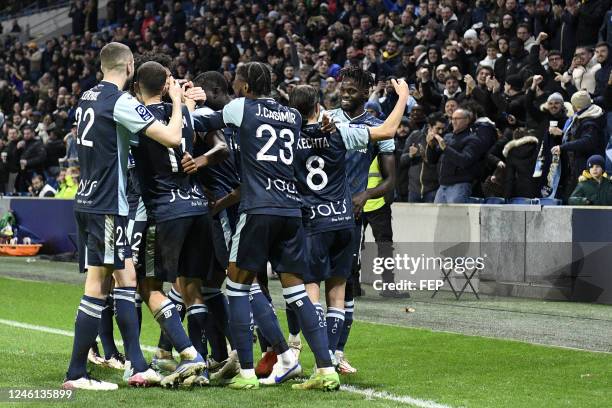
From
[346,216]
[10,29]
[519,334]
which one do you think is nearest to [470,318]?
[519,334]

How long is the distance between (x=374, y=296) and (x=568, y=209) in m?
2.66

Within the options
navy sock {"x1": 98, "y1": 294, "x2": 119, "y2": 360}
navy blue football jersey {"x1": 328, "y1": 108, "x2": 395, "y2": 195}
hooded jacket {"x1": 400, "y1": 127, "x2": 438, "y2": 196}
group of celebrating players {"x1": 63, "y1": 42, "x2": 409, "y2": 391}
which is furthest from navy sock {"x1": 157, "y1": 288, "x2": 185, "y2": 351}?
hooded jacket {"x1": 400, "y1": 127, "x2": 438, "y2": 196}

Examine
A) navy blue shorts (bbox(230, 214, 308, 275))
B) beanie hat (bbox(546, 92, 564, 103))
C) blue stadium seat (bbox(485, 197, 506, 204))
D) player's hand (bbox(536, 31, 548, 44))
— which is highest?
player's hand (bbox(536, 31, 548, 44))

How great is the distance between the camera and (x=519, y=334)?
10.5 metres

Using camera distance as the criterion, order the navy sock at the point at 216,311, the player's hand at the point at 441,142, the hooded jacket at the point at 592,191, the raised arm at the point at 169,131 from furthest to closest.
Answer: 1. the player's hand at the point at 441,142
2. the hooded jacket at the point at 592,191
3. the navy sock at the point at 216,311
4. the raised arm at the point at 169,131

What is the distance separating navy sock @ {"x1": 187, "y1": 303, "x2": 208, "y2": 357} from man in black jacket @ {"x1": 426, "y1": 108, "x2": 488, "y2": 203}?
7.53m

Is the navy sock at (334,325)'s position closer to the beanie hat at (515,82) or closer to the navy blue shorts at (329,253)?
the navy blue shorts at (329,253)

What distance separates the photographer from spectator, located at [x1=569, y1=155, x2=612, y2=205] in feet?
44.7

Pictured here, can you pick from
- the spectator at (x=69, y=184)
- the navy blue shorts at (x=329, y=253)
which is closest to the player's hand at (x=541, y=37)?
the spectator at (x=69, y=184)

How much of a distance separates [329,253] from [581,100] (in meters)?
7.67

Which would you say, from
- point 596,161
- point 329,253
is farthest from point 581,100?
point 329,253

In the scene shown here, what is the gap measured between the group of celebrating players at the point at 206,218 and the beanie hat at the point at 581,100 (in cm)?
727

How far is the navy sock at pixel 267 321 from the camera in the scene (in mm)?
7461

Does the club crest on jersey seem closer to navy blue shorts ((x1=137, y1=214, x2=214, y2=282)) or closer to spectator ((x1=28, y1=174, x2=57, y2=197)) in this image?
navy blue shorts ((x1=137, y1=214, x2=214, y2=282))
